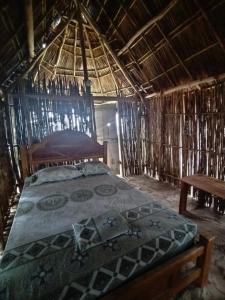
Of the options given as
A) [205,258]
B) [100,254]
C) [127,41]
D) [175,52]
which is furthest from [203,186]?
[127,41]

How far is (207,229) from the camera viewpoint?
2.83m

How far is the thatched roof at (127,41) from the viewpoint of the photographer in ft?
9.18

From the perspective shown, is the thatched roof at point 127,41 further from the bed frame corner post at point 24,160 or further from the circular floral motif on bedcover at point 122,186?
the circular floral motif on bedcover at point 122,186

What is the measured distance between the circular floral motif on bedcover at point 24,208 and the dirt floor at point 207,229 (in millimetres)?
1785

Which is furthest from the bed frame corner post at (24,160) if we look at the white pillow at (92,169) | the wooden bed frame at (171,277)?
the wooden bed frame at (171,277)

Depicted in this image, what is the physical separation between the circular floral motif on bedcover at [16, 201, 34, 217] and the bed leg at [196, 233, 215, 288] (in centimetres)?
Result: 185

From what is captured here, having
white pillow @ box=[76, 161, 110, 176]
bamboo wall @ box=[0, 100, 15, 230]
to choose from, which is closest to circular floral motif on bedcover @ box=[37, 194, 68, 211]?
bamboo wall @ box=[0, 100, 15, 230]

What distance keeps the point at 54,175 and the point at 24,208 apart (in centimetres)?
96

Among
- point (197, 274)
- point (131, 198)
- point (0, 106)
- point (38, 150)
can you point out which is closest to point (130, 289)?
point (197, 274)

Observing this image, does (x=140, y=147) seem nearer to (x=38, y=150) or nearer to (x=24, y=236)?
(x=38, y=150)

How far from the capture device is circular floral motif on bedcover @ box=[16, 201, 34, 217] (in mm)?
2116

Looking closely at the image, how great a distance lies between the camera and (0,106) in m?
3.33

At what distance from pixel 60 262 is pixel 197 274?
1265mm

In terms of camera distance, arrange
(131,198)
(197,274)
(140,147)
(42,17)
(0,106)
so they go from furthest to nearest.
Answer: (140,147), (0,106), (42,17), (131,198), (197,274)
